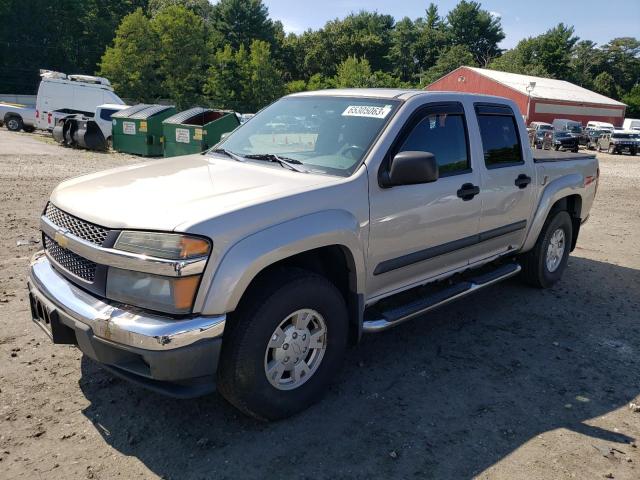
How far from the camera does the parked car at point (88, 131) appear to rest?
1809 cm

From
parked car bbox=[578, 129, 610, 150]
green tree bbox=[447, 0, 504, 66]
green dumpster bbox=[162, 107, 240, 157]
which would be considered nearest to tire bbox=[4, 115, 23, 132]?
green dumpster bbox=[162, 107, 240, 157]

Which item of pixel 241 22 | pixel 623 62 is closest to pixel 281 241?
pixel 241 22

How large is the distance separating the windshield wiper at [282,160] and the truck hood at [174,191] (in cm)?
5

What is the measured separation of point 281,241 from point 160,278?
64cm

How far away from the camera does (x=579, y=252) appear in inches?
297

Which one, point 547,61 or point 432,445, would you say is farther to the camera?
point 547,61

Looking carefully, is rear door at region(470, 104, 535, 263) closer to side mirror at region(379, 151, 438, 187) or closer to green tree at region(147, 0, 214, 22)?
side mirror at region(379, 151, 438, 187)

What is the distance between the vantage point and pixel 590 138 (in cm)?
3572

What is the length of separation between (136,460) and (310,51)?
7604cm

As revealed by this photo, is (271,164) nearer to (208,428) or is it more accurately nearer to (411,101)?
(411,101)

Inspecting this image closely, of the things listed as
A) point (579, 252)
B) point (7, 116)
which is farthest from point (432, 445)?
point (7, 116)

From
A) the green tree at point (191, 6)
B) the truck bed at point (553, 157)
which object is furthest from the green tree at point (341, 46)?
the truck bed at point (553, 157)

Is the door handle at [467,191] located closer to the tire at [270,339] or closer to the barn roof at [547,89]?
the tire at [270,339]

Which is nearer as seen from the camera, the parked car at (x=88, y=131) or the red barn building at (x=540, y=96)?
the parked car at (x=88, y=131)
